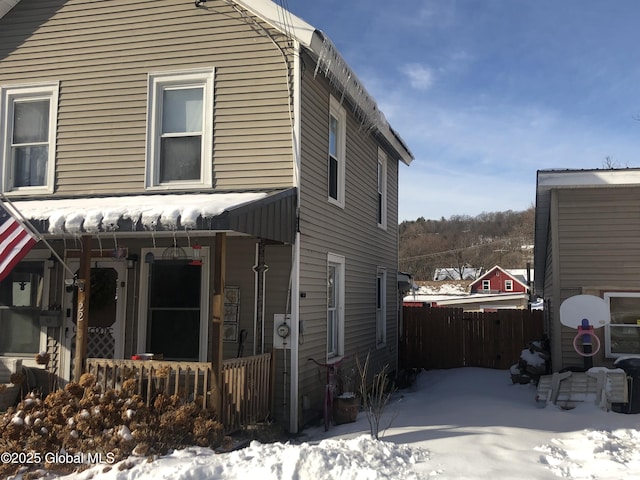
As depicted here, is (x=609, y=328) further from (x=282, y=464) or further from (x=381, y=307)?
(x=282, y=464)

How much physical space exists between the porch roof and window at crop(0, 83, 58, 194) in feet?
5.34

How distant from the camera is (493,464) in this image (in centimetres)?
561

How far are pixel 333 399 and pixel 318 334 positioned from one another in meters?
0.99

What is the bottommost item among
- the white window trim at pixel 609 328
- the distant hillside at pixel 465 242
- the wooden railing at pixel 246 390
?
the wooden railing at pixel 246 390

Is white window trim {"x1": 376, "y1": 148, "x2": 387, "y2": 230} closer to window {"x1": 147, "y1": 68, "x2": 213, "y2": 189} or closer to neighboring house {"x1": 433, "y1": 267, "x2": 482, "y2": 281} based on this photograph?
window {"x1": 147, "y1": 68, "x2": 213, "y2": 189}

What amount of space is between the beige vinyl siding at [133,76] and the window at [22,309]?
142cm

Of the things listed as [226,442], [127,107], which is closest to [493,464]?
[226,442]

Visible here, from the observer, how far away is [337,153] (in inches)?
397

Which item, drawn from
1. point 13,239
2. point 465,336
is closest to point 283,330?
point 13,239

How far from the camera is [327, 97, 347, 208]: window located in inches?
389

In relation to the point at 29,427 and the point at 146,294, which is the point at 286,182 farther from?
the point at 29,427

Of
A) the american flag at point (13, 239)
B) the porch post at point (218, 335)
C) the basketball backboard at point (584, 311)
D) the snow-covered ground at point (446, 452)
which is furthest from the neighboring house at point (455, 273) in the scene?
the american flag at point (13, 239)

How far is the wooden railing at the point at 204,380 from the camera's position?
6.63 metres

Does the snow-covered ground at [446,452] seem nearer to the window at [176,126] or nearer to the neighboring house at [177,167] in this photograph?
the neighboring house at [177,167]
